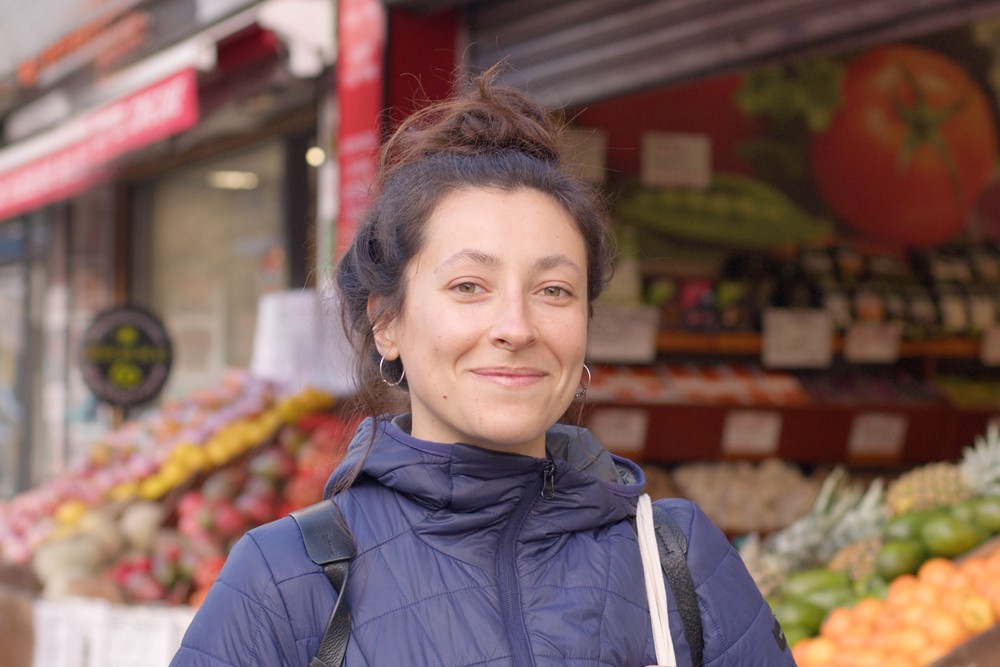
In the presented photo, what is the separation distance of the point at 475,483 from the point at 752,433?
4989 mm

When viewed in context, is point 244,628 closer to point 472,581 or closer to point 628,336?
point 472,581

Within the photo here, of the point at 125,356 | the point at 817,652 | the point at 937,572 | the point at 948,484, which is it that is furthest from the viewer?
the point at 125,356

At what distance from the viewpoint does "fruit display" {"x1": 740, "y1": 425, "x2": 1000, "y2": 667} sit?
2697 millimetres

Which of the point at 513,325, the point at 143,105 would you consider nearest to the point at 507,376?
the point at 513,325

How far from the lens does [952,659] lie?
2379mm

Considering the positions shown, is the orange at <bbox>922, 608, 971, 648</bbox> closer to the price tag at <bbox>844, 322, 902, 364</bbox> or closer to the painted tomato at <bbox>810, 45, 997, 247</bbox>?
the price tag at <bbox>844, 322, 902, 364</bbox>

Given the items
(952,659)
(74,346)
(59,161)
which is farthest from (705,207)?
(74,346)

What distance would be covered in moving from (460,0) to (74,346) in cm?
792

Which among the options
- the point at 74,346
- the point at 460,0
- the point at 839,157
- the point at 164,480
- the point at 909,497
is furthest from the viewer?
the point at 74,346

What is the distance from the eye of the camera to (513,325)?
1362mm

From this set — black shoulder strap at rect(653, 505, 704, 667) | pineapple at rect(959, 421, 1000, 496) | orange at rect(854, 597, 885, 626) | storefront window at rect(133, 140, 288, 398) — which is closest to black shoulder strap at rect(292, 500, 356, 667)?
black shoulder strap at rect(653, 505, 704, 667)

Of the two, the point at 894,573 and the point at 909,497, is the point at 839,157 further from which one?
the point at 894,573

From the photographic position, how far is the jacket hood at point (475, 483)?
138cm

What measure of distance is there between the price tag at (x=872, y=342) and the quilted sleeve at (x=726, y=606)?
16.7ft
